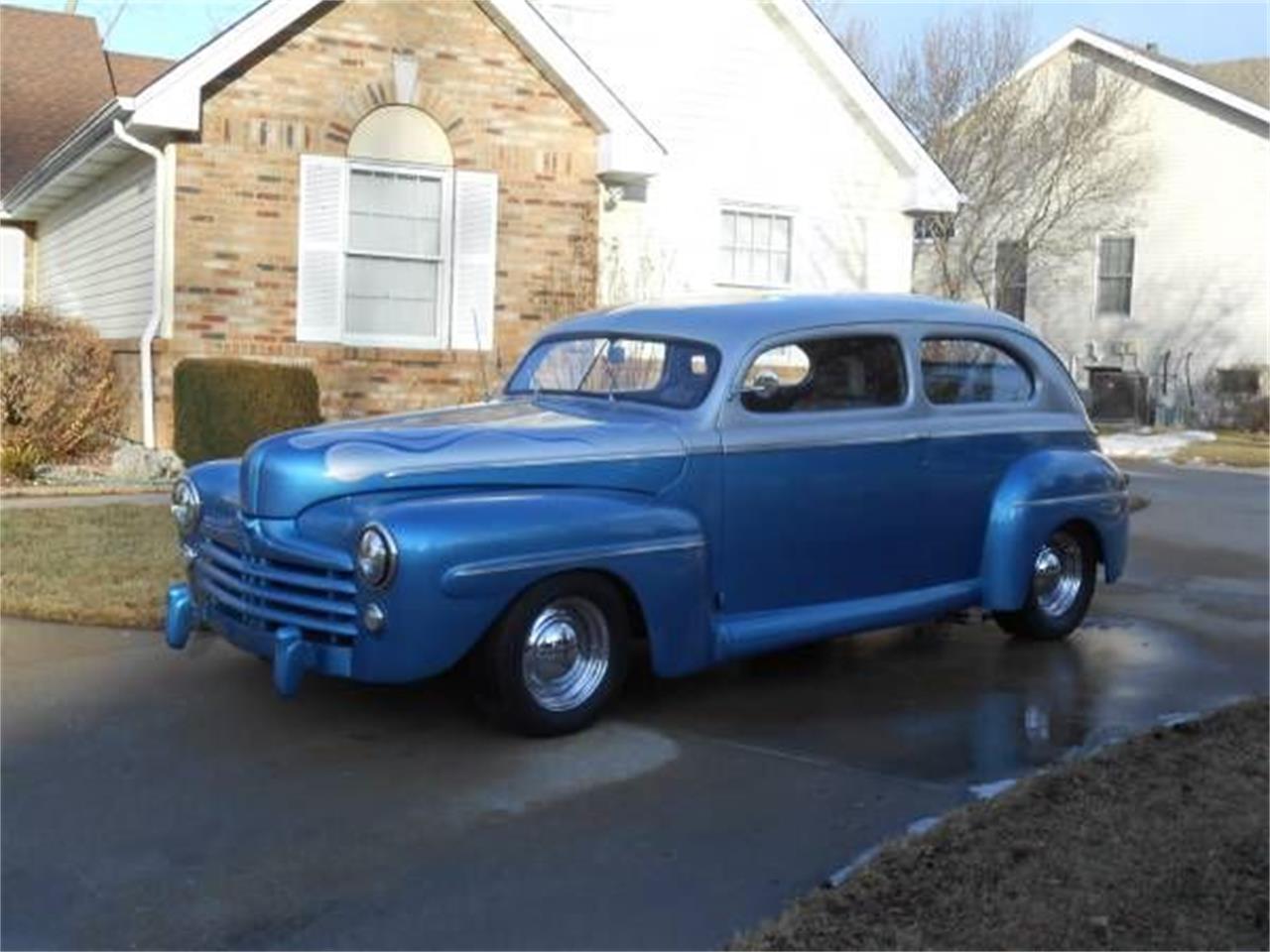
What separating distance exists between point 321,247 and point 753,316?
8.79m

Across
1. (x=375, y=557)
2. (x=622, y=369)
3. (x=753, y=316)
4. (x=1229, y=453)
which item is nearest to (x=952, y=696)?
(x=753, y=316)

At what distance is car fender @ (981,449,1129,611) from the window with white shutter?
873cm

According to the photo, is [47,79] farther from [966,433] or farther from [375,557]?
[375,557]

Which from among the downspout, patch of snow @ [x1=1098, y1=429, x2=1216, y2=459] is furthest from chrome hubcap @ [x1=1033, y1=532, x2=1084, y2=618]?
patch of snow @ [x1=1098, y1=429, x2=1216, y2=459]

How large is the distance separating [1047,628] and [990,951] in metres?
4.25

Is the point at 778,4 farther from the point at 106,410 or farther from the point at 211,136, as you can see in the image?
the point at 106,410

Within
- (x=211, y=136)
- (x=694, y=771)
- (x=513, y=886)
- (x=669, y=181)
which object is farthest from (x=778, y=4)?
(x=513, y=886)

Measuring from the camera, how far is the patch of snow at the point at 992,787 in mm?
5176

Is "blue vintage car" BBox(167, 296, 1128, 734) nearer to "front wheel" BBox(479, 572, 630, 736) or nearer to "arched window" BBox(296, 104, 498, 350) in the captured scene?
"front wheel" BBox(479, 572, 630, 736)

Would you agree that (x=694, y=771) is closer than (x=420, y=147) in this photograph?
Yes

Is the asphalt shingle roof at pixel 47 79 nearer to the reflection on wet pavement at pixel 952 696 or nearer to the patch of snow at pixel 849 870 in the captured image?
the reflection on wet pavement at pixel 952 696

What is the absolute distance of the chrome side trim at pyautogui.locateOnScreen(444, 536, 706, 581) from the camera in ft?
17.4

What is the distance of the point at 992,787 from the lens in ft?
17.4

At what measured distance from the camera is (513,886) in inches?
169
